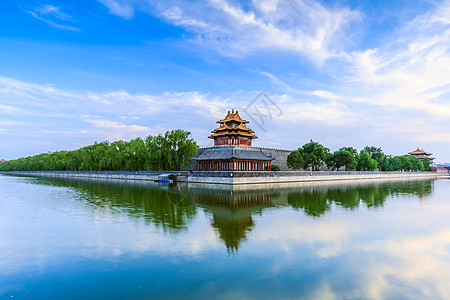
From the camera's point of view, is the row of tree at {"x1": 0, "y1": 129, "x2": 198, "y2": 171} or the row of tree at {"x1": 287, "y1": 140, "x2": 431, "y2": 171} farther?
the row of tree at {"x1": 287, "y1": 140, "x2": 431, "y2": 171}

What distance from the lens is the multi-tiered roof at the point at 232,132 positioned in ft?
144

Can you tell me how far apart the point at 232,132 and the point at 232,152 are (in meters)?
8.01

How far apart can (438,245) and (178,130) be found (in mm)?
35706

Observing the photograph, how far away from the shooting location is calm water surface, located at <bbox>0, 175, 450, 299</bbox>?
18.4 ft

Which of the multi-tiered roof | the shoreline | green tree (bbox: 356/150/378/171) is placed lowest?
the shoreline

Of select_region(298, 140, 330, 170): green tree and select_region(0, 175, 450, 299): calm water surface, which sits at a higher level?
select_region(298, 140, 330, 170): green tree

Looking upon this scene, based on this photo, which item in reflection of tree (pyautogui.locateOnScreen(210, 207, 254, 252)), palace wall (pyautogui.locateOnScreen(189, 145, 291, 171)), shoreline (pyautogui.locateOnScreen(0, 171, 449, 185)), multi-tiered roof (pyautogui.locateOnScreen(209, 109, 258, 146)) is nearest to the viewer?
reflection of tree (pyautogui.locateOnScreen(210, 207, 254, 252))

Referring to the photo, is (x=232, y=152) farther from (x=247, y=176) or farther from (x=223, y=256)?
(x=223, y=256)

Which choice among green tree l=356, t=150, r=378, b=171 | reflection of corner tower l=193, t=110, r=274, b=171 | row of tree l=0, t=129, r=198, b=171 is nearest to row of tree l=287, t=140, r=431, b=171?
green tree l=356, t=150, r=378, b=171

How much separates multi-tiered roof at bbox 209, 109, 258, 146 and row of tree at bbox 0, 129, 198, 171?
477 centimetres

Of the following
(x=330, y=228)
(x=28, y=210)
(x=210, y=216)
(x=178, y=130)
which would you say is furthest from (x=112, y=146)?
(x=330, y=228)

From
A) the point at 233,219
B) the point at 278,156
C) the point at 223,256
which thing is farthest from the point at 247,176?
the point at 223,256

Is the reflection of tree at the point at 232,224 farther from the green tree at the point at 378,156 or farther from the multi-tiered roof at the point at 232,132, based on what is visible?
the green tree at the point at 378,156

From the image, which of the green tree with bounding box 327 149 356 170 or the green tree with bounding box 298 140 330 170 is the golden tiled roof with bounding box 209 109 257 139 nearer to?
the green tree with bounding box 298 140 330 170
